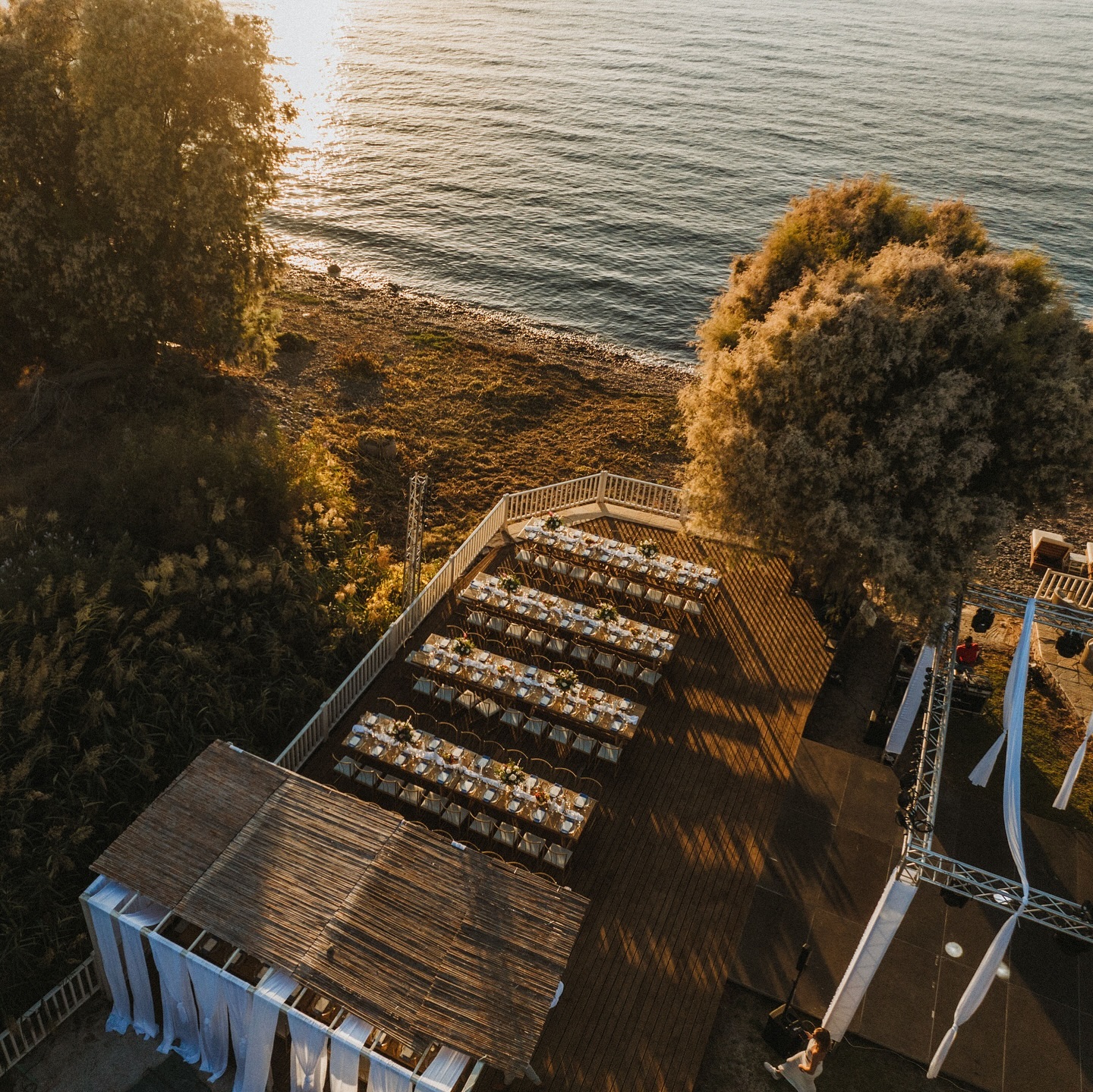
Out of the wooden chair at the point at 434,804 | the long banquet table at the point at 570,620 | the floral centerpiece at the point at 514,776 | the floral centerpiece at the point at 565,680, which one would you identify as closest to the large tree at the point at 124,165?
the long banquet table at the point at 570,620

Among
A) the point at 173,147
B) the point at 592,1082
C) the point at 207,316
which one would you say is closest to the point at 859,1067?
the point at 592,1082

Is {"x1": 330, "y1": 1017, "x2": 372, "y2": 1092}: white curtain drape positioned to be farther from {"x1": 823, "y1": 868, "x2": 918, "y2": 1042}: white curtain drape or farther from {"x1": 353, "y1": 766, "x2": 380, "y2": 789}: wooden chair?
{"x1": 823, "y1": 868, "x2": 918, "y2": 1042}: white curtain drape

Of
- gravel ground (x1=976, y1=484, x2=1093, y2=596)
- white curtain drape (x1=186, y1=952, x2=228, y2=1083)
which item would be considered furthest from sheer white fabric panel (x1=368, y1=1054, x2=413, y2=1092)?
gravel ground (x1=976, y1=484, x2=1093, y2=596)

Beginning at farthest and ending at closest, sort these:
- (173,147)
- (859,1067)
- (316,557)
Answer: (173,147), (316,557), (859,1067)

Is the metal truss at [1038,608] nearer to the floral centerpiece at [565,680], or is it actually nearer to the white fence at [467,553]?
the white fence at [467,553]

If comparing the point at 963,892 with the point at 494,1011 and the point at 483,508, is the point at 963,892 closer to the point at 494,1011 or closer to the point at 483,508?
the point at 494,1011

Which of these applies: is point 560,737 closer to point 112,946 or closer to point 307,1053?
point 307,1053
